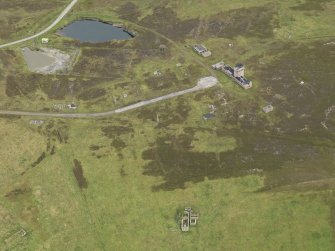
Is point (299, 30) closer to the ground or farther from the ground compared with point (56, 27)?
farther from the ground

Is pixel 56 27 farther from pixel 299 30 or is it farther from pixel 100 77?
pixel 299 30

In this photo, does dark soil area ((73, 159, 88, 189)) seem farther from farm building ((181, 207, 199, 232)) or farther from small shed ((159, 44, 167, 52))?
small shed ((159, 44, 167, 52))

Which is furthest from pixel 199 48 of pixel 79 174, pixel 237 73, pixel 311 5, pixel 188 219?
pixel 188 219

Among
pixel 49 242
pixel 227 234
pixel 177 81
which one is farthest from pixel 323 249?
pixel 177 81

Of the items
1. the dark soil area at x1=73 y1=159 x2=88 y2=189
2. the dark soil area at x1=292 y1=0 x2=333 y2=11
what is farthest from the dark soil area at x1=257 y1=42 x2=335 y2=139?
the dark soil area at x1=73 y1=159 x2=88 y2=189

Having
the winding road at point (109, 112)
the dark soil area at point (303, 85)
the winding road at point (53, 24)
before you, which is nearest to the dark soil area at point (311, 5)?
the dark soil area at point (303, 85)

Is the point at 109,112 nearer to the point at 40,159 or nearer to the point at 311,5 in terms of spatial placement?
the point at 40,159
